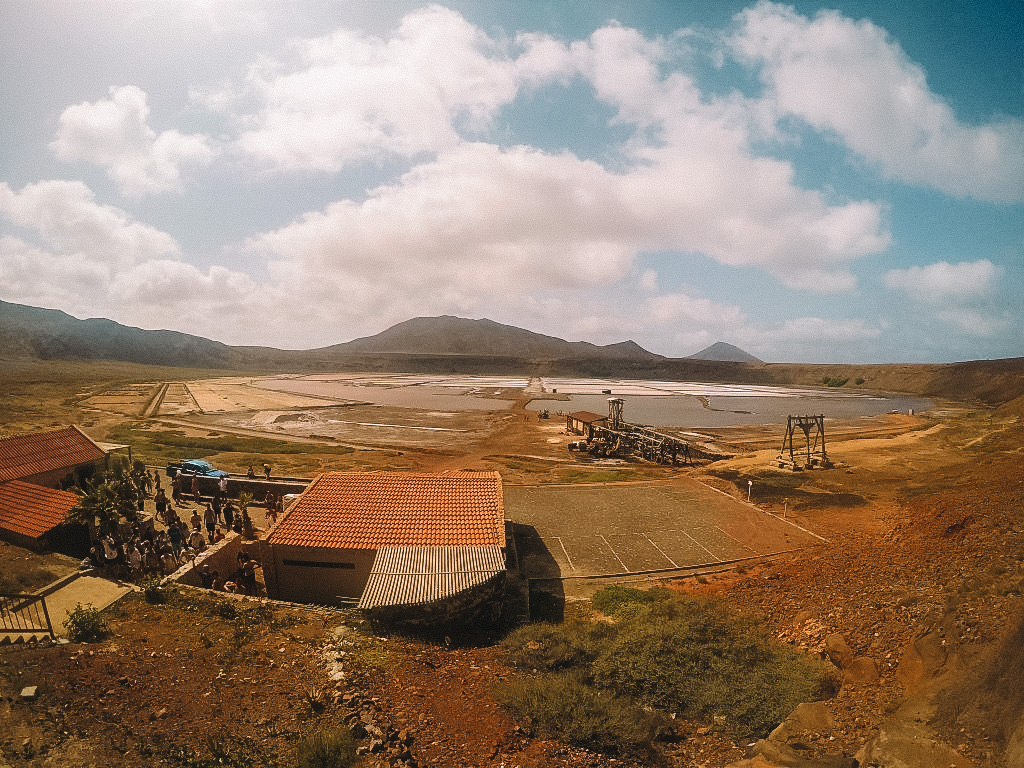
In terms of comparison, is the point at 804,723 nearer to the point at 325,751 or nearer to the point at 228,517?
the point at 325,751

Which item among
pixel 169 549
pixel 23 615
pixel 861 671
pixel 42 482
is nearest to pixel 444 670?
pixel 861 671

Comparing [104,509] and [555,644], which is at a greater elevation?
[104,509]

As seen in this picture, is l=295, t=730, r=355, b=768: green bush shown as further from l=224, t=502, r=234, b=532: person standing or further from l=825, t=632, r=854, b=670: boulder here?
l=224, t=502, r=234, b=532: person standing

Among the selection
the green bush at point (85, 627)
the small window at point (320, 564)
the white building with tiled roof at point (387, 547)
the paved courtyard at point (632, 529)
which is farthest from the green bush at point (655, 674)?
the green bush at point (85, 627)

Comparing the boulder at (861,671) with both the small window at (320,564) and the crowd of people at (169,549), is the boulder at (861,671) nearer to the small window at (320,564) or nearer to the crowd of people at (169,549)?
the small window at (320,564)

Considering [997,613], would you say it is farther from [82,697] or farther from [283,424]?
[283,424]

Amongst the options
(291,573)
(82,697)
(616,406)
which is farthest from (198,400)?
(82,697)
